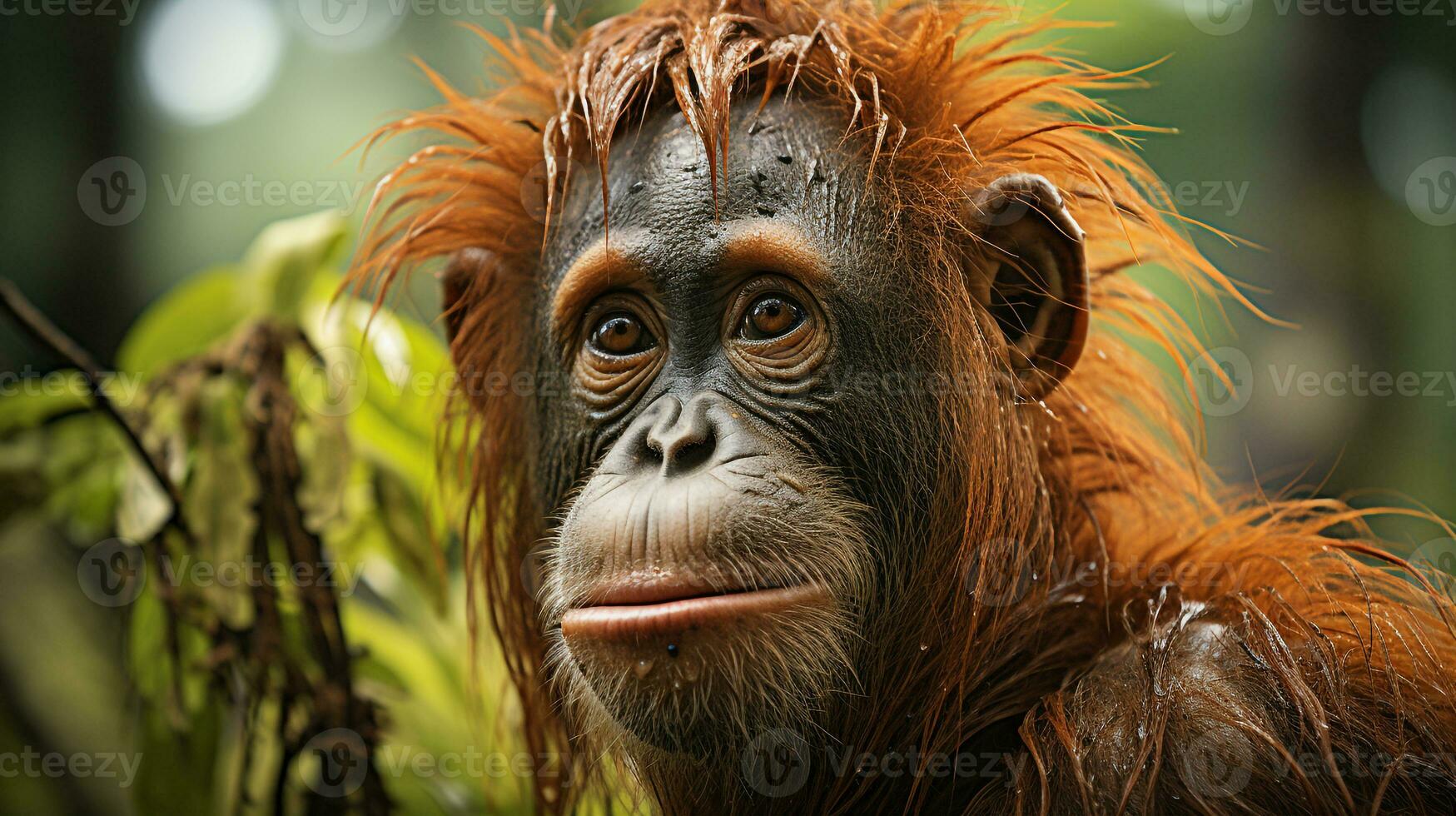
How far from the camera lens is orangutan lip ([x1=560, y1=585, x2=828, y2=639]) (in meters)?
1.47

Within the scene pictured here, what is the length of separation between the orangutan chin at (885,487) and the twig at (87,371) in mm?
714

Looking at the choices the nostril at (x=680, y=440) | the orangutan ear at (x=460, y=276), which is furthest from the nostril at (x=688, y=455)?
the orangutan ear at (x=460, y=276)

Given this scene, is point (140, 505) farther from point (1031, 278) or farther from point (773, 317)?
point (1031, 278)

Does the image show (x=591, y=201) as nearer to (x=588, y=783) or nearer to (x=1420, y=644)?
(x=588, y=783)

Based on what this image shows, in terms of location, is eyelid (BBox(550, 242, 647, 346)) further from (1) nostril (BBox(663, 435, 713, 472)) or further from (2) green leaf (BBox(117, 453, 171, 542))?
(2) green leaf (BBox(117, 453, 171, 542))

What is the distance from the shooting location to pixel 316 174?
29.1ft

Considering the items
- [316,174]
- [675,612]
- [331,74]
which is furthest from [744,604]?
[331,74]

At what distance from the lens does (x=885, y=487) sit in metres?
1.66

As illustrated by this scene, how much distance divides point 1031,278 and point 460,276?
112 centimetres

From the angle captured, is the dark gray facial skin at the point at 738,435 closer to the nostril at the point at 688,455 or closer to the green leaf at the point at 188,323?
the nostril at the point at 688,455

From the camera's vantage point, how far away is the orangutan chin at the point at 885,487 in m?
1.47

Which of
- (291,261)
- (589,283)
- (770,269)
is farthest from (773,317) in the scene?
(291,261)

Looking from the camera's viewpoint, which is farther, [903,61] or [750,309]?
[903,61]

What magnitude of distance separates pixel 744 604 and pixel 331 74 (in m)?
10.1
